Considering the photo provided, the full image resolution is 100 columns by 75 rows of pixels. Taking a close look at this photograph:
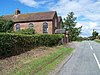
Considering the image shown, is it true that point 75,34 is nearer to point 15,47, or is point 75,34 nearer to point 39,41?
point 39,41

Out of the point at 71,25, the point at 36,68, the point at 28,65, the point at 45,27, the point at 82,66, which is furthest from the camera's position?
the point at 71,25

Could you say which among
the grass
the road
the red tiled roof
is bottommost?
the road

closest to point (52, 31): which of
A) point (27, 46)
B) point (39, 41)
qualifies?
point (39, 41)

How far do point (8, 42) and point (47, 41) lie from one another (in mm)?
14265

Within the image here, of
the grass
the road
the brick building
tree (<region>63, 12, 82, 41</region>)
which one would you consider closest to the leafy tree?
the brick building

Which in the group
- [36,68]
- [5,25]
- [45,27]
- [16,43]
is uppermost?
[5,25]

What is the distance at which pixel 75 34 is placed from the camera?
89.4 meters

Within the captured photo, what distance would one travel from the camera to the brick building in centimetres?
5122

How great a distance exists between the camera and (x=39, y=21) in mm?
52156

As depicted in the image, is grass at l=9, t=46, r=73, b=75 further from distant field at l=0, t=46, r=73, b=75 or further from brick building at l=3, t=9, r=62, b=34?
brick building at l=3, t=9, r=62, b=34

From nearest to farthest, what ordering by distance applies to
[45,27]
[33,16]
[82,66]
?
[82,66] < [45,27] < [33,16]

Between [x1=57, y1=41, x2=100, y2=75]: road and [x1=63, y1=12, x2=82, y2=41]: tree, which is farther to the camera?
[x1=63, y1=12, x2=82, y2=41]: tree

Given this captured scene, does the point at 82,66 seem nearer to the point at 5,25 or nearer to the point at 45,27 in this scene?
the point at 5,25

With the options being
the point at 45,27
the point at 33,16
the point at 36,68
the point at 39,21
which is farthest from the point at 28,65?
the point at 33,16
